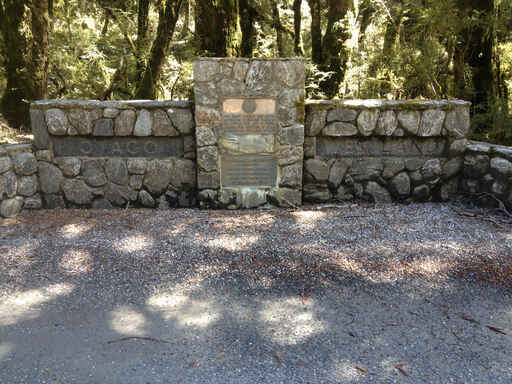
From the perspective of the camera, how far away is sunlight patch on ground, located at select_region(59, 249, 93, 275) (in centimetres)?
338

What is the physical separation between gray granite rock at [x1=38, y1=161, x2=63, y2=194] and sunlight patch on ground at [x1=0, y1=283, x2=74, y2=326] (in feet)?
7.11

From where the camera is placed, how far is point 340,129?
16.1ft

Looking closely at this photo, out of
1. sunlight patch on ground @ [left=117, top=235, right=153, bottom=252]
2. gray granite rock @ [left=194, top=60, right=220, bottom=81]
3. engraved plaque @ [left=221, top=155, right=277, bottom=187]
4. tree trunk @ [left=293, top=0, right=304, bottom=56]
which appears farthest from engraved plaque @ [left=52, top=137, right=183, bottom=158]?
tree trunk @ [left=293, top=0, right=304, bottom=56]

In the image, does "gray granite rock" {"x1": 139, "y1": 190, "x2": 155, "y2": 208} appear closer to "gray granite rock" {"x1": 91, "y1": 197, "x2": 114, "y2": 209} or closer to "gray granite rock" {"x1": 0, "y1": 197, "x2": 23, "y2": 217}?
"gray granite rock" {"x1": 91, "y1": 197, "x2": 114, "y2": 209}

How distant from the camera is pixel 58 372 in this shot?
2213mm

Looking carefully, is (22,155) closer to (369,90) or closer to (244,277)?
(244,277)

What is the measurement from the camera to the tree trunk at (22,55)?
6.73m

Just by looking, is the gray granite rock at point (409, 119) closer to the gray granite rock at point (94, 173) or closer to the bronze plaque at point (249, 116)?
the bronze plaque at point (249, 116)

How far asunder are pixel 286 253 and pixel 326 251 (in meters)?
0.35

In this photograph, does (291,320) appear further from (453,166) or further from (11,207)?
(11,207)

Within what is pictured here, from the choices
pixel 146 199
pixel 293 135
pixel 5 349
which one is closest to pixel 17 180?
pixel 146 199

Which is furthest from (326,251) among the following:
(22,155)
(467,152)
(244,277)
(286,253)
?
(22,155)

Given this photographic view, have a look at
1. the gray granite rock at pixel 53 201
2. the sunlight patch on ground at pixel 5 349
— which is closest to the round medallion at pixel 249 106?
the gray granite rock at pixel 53 201

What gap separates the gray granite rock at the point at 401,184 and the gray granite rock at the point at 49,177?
401 cm
